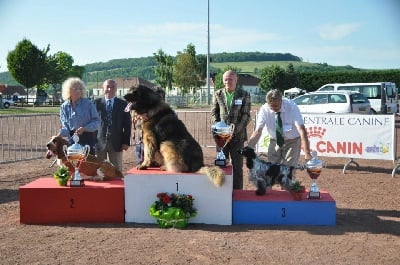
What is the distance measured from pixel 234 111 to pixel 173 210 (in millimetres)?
1713

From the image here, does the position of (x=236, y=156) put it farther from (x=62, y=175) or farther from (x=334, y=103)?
(x=334, y=103)

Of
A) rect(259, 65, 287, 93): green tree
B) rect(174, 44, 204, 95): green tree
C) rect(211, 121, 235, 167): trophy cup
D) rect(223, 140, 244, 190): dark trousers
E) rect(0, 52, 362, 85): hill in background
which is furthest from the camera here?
rect(0, 52, 362, 85): hill in background

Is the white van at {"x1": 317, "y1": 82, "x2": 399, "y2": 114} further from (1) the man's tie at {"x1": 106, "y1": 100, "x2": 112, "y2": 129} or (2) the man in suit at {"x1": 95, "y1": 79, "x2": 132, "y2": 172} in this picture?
(1) the man's tie at {"x1": 106, "y1": 100, "x2": 112, "y2": 129}

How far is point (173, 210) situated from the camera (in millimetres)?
4961

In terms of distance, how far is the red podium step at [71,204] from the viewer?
17.1 ft

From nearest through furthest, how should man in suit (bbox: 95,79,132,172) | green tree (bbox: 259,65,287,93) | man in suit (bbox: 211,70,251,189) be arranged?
man in suit (bbox: 211,70,251,189), man in suit (bbox: 95,79,132,172), green tree (bbox: 259,65,287,93)

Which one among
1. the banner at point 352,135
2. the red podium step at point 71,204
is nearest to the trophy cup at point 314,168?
the red podium step at point 71,204

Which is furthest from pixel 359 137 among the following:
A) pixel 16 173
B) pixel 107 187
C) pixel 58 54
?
pixel 58 54

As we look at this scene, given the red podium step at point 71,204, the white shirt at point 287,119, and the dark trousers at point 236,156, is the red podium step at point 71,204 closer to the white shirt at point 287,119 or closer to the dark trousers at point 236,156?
the dark trousers at point 236,156

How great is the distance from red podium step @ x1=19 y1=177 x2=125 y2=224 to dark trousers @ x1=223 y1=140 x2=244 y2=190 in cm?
165

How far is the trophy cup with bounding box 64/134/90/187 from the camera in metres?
5.10

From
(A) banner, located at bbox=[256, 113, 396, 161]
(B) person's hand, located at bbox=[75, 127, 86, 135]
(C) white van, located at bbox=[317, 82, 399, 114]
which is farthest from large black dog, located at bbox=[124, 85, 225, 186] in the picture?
(C) white van, located at bbox=[317, 82, 399, 114]

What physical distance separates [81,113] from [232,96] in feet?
6.87

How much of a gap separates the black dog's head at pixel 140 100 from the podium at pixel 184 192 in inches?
31.8
